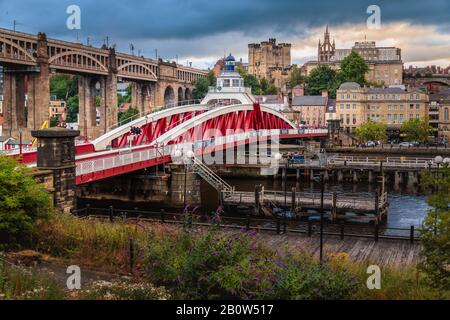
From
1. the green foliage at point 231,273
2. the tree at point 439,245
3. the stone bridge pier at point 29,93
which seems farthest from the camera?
the stone bridge pier at point 29,93

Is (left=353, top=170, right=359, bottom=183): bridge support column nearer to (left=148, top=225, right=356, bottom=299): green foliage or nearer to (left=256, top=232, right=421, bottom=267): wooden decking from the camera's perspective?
(left=256, top=232, right=421, bottom=267): wooden decking

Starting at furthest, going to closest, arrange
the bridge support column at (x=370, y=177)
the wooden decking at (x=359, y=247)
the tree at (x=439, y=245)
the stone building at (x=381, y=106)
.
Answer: the stone building at (x=381, y=106) < the bridge support column at (x=370, y=177) < the wooden decking at (x=359, y=247) < the tree at (x=439, y=245)

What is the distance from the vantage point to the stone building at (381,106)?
102 metres

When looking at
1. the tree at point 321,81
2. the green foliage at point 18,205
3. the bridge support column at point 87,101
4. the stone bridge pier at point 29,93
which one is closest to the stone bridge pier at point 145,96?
the bridge support column at point 87,101

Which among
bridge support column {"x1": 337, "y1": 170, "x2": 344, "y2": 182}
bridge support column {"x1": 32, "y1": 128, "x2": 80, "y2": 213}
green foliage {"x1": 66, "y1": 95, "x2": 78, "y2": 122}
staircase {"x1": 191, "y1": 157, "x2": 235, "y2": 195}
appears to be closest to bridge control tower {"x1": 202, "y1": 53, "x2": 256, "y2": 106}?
bridge support column {"x1": 337, "y1": 170, "x2": 344, "y2": 182}

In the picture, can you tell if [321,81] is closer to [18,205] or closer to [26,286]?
[18,205]

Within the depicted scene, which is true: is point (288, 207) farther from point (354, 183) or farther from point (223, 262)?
point (223, 262)

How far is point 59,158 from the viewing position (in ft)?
74.5

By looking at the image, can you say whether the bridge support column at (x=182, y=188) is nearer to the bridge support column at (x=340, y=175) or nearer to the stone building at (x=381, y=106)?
the bridge support column at (x=340, y=175)

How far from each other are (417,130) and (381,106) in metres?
12.0

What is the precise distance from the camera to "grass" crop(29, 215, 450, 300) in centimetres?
1100

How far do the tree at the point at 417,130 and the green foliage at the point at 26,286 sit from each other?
89913mm

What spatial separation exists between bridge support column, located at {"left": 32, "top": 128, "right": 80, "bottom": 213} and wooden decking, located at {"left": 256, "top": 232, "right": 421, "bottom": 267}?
338 inches
